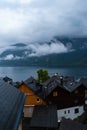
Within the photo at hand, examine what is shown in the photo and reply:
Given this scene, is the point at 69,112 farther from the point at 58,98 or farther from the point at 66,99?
the point at 58,98

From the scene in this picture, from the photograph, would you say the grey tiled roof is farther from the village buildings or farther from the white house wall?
the white house wall

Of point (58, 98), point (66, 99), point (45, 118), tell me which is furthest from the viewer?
point (66, 99)

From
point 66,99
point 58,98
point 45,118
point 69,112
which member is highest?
point 58,98

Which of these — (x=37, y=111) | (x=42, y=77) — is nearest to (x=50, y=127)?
(x=37, y=111)

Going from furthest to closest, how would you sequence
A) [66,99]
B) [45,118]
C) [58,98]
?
1. [66,99]
2. [58,98]
3. [45,118]

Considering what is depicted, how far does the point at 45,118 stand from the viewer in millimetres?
34250

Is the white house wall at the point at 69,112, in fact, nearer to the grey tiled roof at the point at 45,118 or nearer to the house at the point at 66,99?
the house at the point at 66,99

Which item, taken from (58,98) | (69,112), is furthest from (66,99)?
(69,112)

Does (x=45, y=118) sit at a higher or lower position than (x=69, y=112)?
higher

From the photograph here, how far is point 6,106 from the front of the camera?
11.3 meters

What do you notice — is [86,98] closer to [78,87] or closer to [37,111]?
[78,87]

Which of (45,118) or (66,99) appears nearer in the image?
(45,118)

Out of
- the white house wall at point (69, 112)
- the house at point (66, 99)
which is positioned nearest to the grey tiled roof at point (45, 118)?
the house at point (66, 99)

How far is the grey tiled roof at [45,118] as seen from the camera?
33.4m
